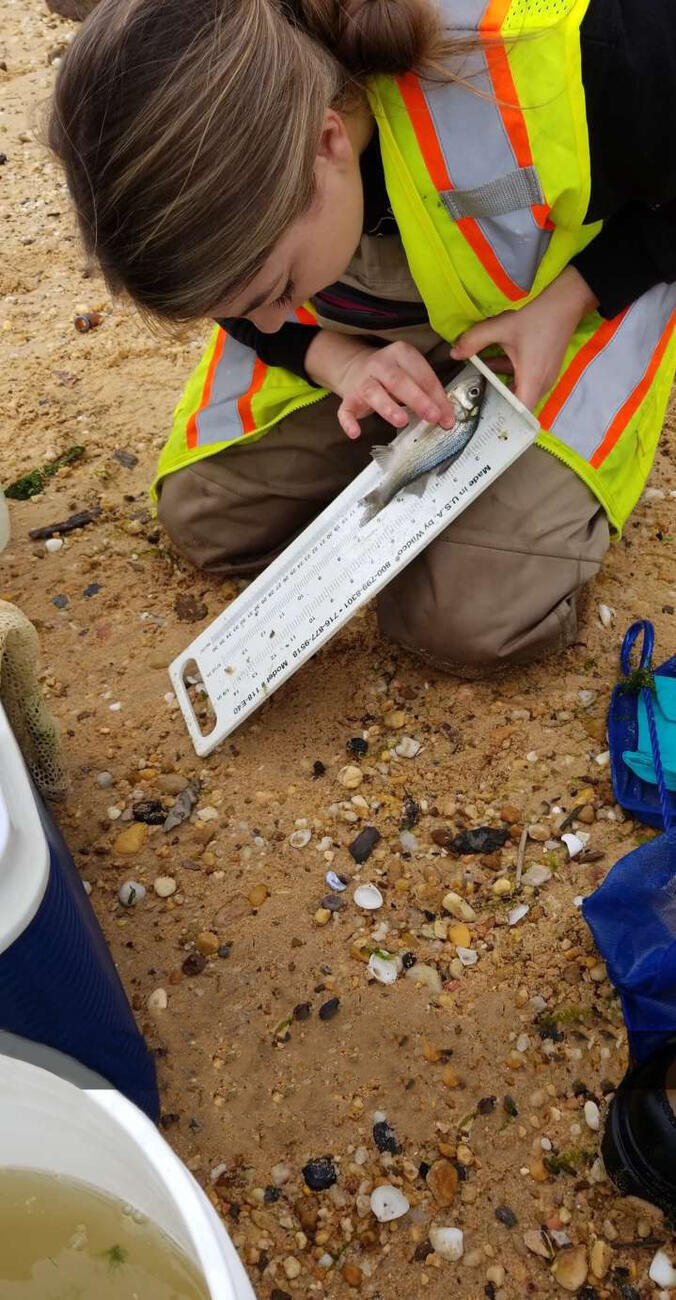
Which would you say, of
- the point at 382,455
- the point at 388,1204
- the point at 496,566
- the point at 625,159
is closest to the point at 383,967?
the point at 388,1204

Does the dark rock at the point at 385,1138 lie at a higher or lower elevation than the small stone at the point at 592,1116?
higher

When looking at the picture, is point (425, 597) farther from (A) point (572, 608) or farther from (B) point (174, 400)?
(B) point (174, 400)

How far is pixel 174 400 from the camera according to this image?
10.3ft

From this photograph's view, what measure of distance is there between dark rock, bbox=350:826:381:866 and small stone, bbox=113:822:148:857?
1.31 ft

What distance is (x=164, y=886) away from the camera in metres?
1.96

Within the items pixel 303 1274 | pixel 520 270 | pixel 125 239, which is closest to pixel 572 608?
pixel 520 270

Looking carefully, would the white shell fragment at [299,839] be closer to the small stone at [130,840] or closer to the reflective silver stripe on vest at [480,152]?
the small stone at [130,840]

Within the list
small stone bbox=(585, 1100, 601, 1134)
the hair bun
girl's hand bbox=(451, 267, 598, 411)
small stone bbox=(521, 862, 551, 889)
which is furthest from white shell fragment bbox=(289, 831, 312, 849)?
the hair bun

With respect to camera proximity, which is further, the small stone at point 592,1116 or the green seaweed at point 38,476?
the green seaweed at point 38,476

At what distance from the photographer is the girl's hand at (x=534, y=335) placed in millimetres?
1999

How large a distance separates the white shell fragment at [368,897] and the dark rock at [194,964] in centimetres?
28

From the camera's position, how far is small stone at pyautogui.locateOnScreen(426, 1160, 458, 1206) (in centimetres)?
154

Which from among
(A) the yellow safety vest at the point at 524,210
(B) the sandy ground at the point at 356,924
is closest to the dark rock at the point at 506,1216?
(B) the sandy ground at the point at 356,924

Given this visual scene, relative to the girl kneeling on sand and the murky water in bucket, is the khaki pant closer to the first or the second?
the girl kneeling on sand
